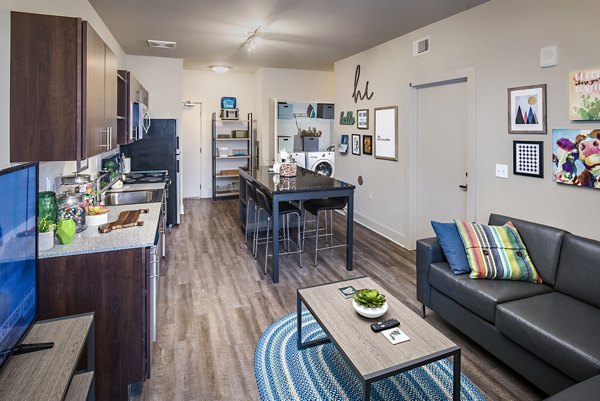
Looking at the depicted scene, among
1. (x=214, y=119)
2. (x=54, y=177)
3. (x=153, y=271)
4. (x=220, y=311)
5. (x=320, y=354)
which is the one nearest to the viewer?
(x=153, y=271)

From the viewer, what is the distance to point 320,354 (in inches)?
96.1

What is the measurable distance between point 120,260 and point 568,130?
320 centimetres

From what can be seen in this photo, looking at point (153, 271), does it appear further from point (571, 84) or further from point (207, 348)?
point (571, 84)

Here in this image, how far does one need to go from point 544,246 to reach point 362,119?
11.7 feet

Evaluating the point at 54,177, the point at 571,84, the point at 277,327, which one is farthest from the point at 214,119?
the point at 571,84

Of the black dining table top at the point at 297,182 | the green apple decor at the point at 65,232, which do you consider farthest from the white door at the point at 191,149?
the green apple decor at the point at 65,232

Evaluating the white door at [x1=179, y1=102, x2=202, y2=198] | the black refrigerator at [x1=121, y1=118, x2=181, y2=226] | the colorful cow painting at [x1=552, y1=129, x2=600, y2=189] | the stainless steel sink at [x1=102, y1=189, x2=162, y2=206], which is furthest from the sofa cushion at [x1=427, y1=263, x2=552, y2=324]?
the white door at [x1=179, y1=102, x2=202, y2=198]

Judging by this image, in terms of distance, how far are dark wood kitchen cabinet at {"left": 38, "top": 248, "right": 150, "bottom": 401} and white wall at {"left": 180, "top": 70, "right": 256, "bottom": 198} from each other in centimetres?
611

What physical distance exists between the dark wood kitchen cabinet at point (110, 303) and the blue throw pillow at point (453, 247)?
81.8 inches

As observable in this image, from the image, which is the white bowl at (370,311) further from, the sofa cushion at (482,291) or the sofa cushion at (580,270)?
the sofa cushion at (580,270)

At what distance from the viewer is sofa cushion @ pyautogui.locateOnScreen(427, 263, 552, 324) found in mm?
2279

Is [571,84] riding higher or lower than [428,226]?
higher

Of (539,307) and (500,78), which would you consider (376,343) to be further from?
(500,78)

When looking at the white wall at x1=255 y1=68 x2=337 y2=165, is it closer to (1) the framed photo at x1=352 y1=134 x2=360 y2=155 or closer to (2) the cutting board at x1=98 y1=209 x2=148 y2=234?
(1) the framed photo at x1=352 y1=134 x2=360 y2=155
